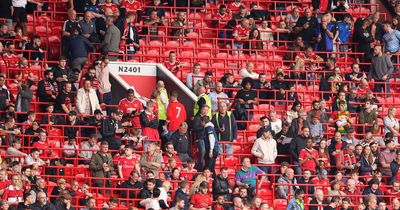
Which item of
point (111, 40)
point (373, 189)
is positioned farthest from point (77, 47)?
point (373, 189)

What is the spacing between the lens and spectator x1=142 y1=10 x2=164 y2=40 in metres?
35.7

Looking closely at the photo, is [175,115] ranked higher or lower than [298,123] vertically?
higher

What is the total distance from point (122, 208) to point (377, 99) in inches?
292

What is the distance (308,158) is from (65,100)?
4714mm

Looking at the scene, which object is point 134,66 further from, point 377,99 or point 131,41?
point 377,99

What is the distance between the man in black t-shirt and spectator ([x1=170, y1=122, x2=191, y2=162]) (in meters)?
2.09

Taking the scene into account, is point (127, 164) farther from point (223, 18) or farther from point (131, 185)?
point (223, 18)

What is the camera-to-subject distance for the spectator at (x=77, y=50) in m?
33.8

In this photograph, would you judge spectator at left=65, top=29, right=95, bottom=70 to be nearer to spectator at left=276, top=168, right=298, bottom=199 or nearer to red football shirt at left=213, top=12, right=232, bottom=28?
red football shirt at left=213, top=12, right=232, bottom=28

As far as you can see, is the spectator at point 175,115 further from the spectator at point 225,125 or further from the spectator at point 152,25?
the spectator at point 152,25

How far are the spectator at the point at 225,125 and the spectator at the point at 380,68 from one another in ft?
14.2

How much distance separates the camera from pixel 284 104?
34.3 meters

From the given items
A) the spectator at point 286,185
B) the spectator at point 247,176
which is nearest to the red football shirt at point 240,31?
the spectator at point 247,176

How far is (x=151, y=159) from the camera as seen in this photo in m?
31.2
